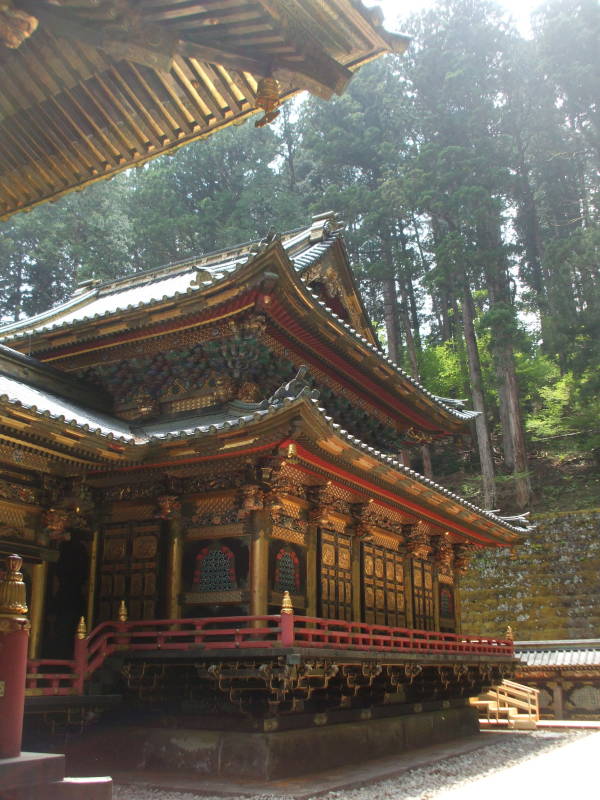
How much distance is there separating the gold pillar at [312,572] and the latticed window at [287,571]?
327 mm

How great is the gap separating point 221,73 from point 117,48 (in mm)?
912

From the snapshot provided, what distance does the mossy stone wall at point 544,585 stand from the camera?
86.9 feet

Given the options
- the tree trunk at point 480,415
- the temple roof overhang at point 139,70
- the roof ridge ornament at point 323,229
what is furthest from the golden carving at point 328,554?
the tree trunk at point 480,415

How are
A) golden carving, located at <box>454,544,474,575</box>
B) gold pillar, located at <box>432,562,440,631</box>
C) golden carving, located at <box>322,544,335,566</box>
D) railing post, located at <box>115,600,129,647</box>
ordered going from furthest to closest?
golden carving, located at <box>454,544,474,575</box>, gold pillar, located at <box>432,562,440,631</box>, golden carving, located at <box>322,544,335,566</box>, railing post, located at <box>115,600,129,647</box>

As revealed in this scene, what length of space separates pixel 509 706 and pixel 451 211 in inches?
875

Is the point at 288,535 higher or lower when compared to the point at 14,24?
lower

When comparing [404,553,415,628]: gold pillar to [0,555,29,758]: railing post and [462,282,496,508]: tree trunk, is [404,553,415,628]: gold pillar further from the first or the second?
[462,282,496,508]: tree trunk

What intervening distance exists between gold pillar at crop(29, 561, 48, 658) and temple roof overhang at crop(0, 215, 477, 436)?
15.1 feet

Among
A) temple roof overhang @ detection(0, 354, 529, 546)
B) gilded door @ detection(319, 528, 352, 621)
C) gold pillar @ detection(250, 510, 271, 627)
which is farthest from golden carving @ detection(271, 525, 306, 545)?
temple roof overhang @ detection(0, 354, 529, 546)

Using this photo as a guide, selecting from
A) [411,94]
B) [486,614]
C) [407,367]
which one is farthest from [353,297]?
[411,94]

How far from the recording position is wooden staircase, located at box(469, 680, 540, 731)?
2039 cm

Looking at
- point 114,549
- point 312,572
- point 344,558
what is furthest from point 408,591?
point 114,549

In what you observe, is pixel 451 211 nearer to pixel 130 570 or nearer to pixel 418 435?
pixel 418 435

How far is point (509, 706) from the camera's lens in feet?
72.3
